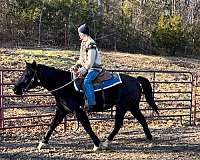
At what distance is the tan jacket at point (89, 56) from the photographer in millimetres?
7938

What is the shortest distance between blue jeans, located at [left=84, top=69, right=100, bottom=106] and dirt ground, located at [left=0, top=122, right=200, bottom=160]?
860 millimetres

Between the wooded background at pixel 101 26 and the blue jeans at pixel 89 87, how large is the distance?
19429 millimetres

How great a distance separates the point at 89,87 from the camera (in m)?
8.05

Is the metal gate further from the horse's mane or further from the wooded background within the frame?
the wooded background

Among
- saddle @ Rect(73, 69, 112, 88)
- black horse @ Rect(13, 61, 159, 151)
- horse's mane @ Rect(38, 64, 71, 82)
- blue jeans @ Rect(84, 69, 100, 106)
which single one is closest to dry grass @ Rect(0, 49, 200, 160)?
black horse @ Rect(13, 61, 159, 151)

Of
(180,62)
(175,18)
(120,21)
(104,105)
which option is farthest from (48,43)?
(104,105)

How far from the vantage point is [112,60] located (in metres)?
24.9

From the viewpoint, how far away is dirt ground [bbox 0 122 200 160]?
7609mm

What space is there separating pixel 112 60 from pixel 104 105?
54.4 feet

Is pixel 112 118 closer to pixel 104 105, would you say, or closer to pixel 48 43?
pixel 104 105

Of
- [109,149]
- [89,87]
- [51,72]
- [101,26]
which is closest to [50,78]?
[51,72]

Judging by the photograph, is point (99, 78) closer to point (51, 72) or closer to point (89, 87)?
point (89, 87)

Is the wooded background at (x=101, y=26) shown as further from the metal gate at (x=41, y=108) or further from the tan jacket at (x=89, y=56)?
the tan jacket at (x=89, y=56)

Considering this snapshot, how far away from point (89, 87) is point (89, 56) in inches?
22.2
